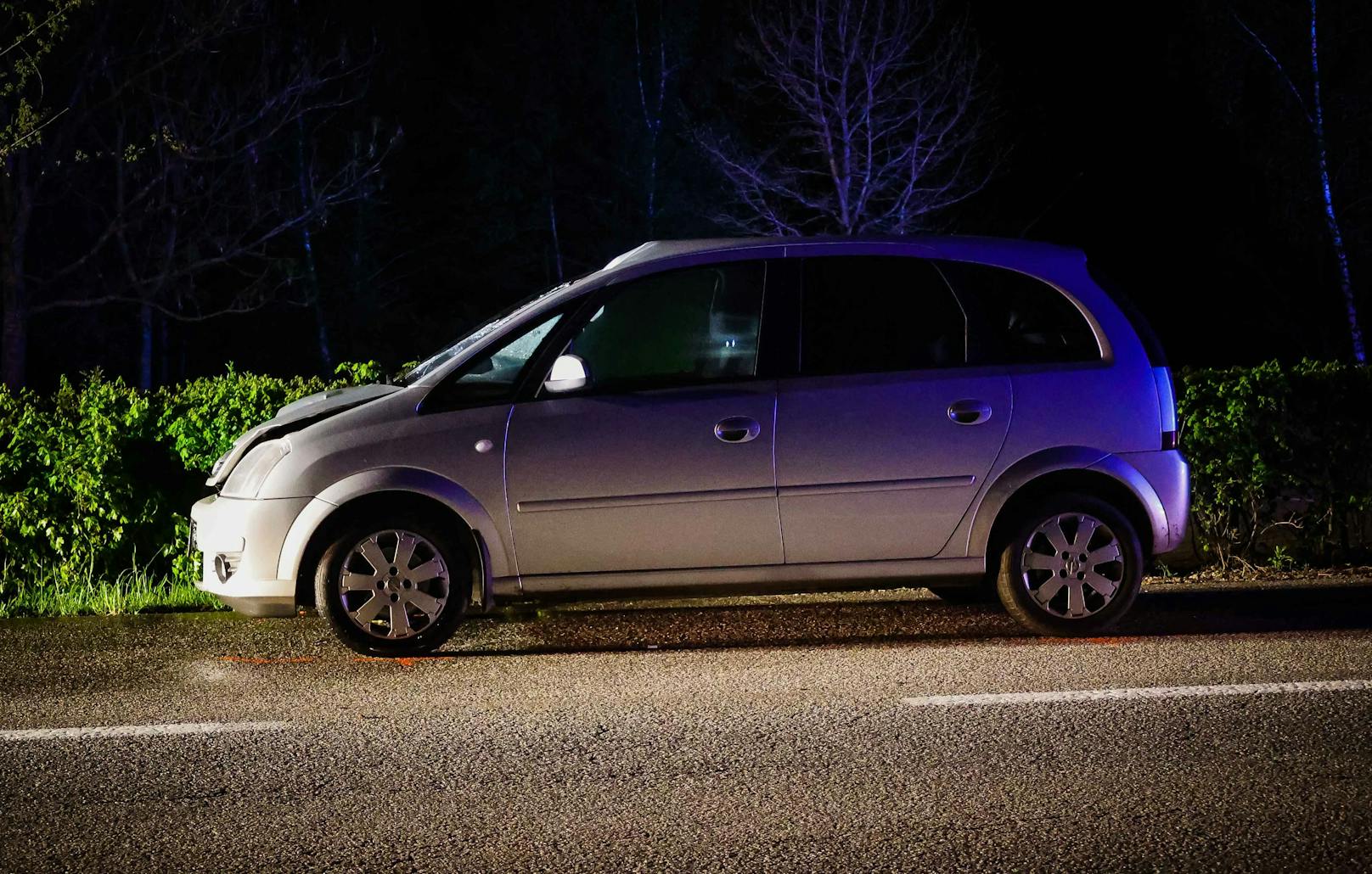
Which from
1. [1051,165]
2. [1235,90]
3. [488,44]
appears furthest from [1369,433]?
[488,44]

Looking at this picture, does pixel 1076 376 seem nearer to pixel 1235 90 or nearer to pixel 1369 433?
pixel 1369 433

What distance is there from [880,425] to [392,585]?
7.51 ft

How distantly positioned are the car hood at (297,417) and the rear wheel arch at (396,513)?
448mm

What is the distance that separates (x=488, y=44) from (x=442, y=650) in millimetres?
35575

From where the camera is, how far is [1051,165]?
39688mm

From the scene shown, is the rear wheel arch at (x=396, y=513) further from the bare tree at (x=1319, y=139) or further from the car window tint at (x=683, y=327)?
the bare tree at (x=1319, y=139)

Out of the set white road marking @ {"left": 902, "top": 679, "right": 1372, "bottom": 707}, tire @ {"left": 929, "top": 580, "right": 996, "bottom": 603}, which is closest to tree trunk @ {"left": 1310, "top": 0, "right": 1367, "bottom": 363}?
tire @ {"left": 929, "top": 580, "right": 996, "bottom": 603}

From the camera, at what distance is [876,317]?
711 cm

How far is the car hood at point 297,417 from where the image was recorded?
7031mm

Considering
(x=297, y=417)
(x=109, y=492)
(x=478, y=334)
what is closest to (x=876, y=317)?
(x=478, y=334)

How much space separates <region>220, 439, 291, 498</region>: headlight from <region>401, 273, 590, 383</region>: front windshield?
72 cm

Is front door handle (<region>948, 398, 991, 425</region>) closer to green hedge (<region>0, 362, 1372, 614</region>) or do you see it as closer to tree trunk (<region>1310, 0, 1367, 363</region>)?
green hedge (<region>0, 362, 1372, 614</region>)

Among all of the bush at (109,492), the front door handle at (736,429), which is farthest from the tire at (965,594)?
the bush at (109,492)

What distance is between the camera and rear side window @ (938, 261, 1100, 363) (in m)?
7.11
